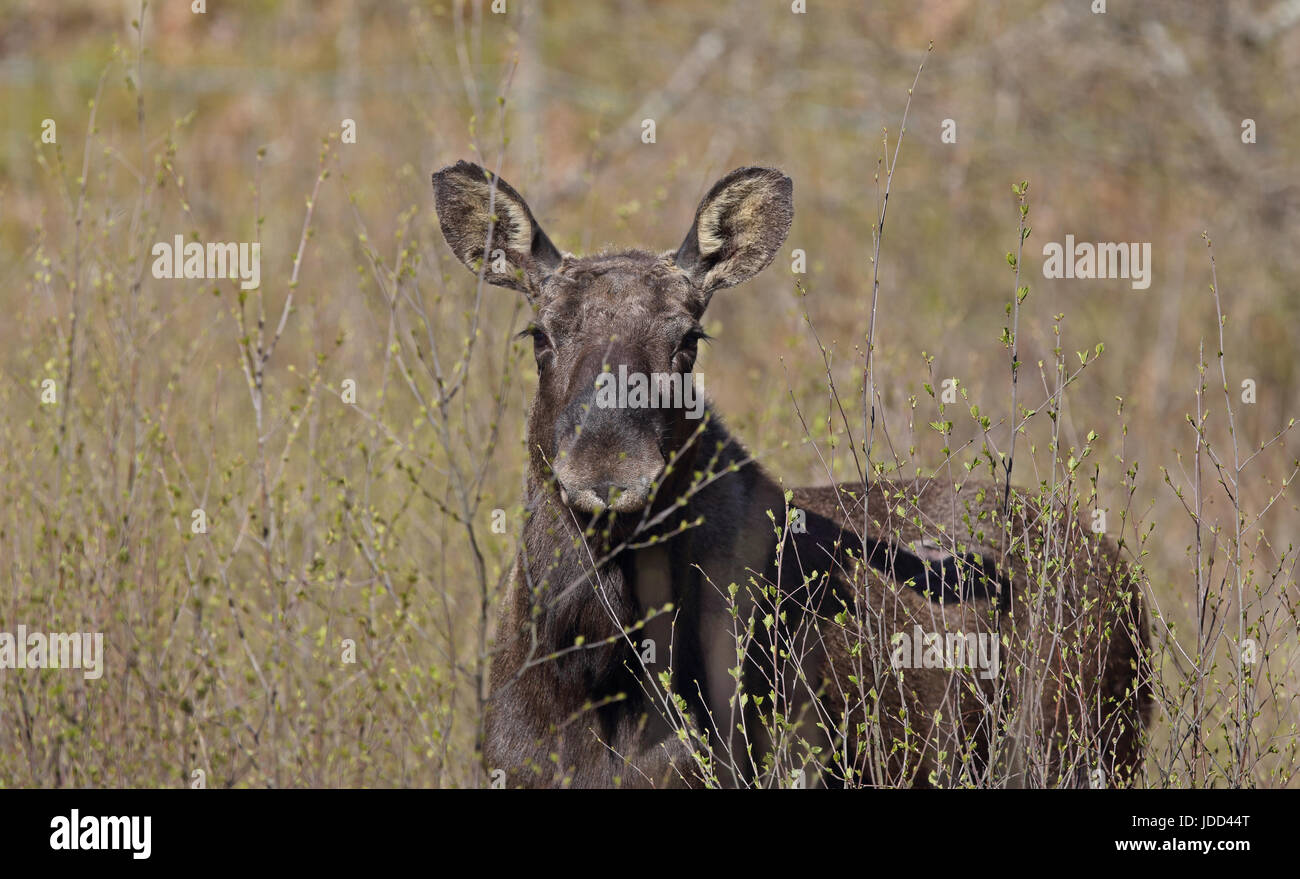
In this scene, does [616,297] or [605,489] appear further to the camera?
[616,297]

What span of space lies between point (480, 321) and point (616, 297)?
2.07m

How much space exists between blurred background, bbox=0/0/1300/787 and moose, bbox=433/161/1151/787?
36 centimetres

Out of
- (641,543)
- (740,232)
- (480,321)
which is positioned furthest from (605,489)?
(480,321)

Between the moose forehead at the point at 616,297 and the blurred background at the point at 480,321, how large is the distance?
24.6 inches

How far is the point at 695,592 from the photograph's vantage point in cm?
584

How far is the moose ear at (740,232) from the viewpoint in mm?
6480

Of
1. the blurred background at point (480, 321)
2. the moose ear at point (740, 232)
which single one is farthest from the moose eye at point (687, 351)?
the blurred background at point (480, 321)

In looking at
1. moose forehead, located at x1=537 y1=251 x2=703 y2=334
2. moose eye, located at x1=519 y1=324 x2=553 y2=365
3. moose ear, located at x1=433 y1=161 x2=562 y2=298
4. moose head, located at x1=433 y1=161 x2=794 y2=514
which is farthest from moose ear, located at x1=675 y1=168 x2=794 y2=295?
moose eye, located at x1=519 y1=324 x2=553 y2=365

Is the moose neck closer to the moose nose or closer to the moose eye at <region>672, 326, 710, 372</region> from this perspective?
the moose eye at <region>672, 326, 710, 372</region>

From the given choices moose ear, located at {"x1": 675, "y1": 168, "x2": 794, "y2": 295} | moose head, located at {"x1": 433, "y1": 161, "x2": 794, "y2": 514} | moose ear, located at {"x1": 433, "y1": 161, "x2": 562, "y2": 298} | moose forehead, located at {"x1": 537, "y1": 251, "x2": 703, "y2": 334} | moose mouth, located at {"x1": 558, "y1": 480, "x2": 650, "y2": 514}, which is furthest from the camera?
Answer: moose ear, located at {"x1": 675, "y1": 168, "x2": 794, "y2": 295}

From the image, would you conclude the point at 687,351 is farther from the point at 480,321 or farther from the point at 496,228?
the point at 480,321

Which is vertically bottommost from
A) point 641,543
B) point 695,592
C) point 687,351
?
point 695,592

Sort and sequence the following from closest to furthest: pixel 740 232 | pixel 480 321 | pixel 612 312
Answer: pixel 612 312 < pixel 740 232 < pixel 480 321

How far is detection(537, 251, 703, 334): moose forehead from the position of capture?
5.97 meters
